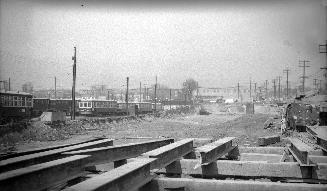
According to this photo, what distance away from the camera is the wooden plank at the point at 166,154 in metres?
3.60

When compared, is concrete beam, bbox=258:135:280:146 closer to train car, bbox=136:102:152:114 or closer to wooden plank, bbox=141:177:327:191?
wooden plank, bbox=141:177:327:191

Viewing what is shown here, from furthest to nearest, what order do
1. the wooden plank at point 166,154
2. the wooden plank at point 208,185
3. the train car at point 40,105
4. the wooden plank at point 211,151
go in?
the train car at point 40,105 → the wooden plank at point 211,151 → the wooden plank at point 166,154 → the wooden plank at point 208,185

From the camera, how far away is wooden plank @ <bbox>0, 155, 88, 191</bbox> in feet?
7.46

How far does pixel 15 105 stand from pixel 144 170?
102ft

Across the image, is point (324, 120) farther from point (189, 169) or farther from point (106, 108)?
point (106, 108)

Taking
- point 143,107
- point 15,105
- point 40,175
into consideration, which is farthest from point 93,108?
point 40,175

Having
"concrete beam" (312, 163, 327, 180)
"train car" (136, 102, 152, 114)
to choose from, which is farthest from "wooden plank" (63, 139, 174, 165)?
"train car" (136, 102, 152, 114)

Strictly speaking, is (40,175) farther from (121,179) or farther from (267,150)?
(267,150)

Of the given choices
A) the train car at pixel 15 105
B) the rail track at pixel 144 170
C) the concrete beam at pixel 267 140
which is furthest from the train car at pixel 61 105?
the rail track at pixel 144 170

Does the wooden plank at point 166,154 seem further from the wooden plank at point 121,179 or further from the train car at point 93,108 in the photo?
the train car at point 93,108

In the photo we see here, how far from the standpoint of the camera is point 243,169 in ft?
14.0

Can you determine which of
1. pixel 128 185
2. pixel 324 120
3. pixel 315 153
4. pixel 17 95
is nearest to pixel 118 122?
pixel 17 95

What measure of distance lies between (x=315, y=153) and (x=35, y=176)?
501cm

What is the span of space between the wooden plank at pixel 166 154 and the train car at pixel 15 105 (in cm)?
2676
